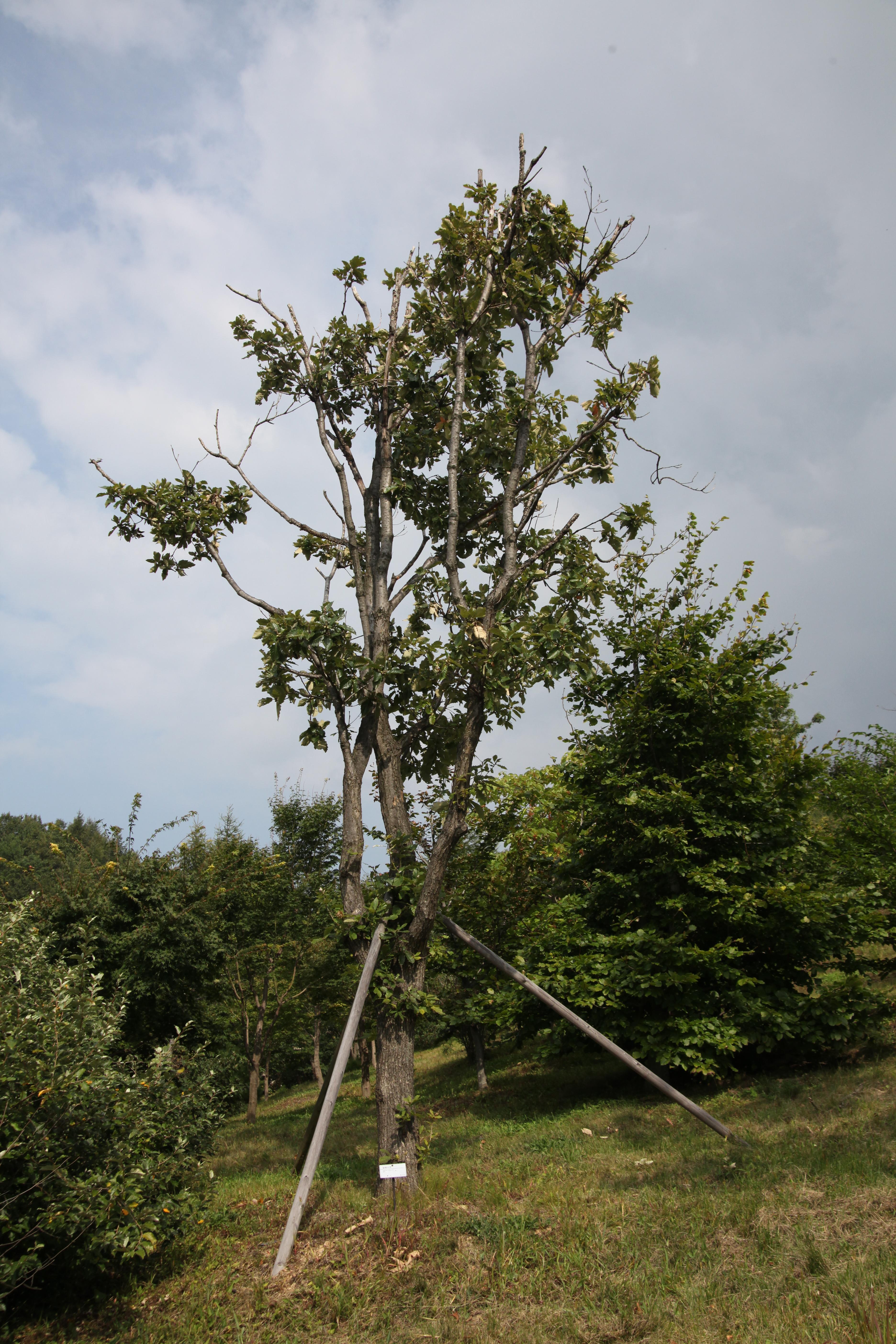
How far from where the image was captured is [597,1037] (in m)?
8.87

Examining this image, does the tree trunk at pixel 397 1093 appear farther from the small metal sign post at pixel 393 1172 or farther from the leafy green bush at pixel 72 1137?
the leafy green bush at pixel 72 1137

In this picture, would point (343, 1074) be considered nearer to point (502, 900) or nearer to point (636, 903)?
point (636, 903)

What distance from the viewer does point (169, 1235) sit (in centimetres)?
697

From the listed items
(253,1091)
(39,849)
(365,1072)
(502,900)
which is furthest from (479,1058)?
(39,849)

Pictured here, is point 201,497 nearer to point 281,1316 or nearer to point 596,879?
point 281,1316

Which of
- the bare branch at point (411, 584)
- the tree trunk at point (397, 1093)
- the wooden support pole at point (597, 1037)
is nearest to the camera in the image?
the tree trunk at point (397, 1093)

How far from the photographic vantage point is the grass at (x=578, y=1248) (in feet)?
17.5

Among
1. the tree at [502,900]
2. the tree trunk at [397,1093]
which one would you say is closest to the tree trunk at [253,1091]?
the tree at [502,900]

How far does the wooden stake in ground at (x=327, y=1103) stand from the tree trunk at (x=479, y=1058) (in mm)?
11032

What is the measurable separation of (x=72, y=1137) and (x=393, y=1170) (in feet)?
10.8

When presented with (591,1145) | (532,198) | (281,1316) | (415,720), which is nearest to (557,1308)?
(281,1316)

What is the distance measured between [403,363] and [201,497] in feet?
11.6

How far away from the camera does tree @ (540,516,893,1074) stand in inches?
486

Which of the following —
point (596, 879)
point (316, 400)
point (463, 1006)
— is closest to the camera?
point (316, 400)
